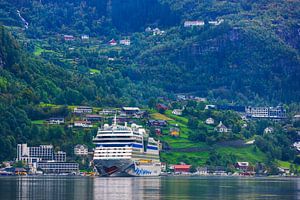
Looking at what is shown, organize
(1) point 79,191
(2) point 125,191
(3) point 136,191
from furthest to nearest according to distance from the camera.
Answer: (3) point 136,191 → (2) point 125,191 → (1) point 79,191

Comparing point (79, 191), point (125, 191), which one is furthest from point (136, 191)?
point (79, 191)

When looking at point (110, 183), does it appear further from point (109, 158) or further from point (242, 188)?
point (109, 158)

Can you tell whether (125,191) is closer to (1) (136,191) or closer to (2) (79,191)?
(1) (136,191)

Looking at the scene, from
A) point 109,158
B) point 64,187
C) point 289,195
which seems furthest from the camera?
point 109,158

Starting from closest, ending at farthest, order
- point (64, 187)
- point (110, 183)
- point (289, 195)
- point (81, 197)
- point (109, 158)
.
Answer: point (81, 197) < point (289, 195) < point (64, 187) < point (110, 183) < point (109, 158)

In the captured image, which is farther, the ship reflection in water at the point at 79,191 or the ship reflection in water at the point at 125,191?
the ship reflection in water at the point at 125,191

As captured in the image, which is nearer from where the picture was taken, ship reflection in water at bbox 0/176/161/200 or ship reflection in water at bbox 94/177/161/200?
ship reflection in water at bbox 0/176/161/200

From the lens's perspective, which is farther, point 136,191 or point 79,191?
point 136,191

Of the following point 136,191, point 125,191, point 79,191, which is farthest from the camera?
point 136,191

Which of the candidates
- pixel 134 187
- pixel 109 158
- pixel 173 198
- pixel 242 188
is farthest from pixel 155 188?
pixel 109 158

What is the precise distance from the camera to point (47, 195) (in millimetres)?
127938

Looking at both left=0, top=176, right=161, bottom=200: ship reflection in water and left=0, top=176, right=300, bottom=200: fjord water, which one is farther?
left=0, top=176, right=300, bottom=200: fjord water

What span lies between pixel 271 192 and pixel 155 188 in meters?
13.8

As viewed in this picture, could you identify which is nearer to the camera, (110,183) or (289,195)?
(289,195)
